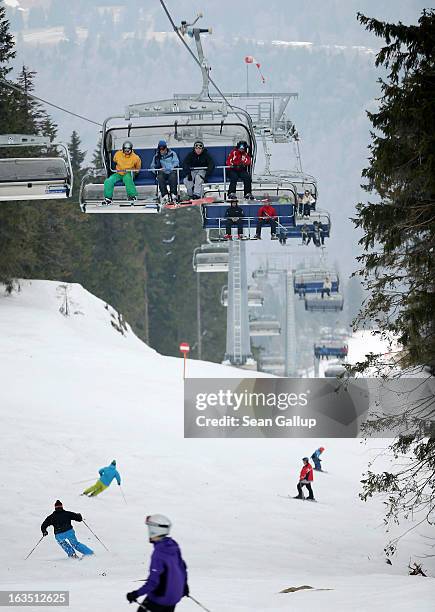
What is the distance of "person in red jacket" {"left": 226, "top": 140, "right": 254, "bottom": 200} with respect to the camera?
1920 centimetres

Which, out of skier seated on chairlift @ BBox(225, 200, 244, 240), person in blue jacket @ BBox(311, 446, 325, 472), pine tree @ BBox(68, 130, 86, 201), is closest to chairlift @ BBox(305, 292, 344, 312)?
pine tree @ BBox(68, 130, 86, 201)

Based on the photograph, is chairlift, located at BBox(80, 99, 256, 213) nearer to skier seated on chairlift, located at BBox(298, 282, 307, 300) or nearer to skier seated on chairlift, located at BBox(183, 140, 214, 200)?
skier seated on chairlift, located at BBox(183, 140, 214, 200)

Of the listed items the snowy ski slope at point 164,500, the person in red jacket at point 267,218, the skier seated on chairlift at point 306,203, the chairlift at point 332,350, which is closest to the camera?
the snowy ski slope at point 164,500

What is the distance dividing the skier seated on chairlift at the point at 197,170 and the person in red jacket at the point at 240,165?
1.22ft

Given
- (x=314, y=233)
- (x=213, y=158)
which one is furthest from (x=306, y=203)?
(x=213, y=158)

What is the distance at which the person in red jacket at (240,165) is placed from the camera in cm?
1920

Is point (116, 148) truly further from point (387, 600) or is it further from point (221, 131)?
point (387, 600)

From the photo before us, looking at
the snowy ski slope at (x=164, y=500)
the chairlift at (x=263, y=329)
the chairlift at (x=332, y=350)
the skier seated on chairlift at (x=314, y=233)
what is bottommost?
the chairlift at (x=263, y=329)

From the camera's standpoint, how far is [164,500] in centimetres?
2278

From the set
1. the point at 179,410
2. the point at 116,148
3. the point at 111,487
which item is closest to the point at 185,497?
the point at 111,487

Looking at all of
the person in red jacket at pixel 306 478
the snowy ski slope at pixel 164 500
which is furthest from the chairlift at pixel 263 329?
the person in red jacket at pixel 306 478

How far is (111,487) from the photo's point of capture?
2341cm

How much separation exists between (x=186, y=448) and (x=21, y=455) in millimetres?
5320

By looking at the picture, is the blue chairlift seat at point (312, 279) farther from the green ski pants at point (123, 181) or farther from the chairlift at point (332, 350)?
the green ski pants at point (123, 181)
